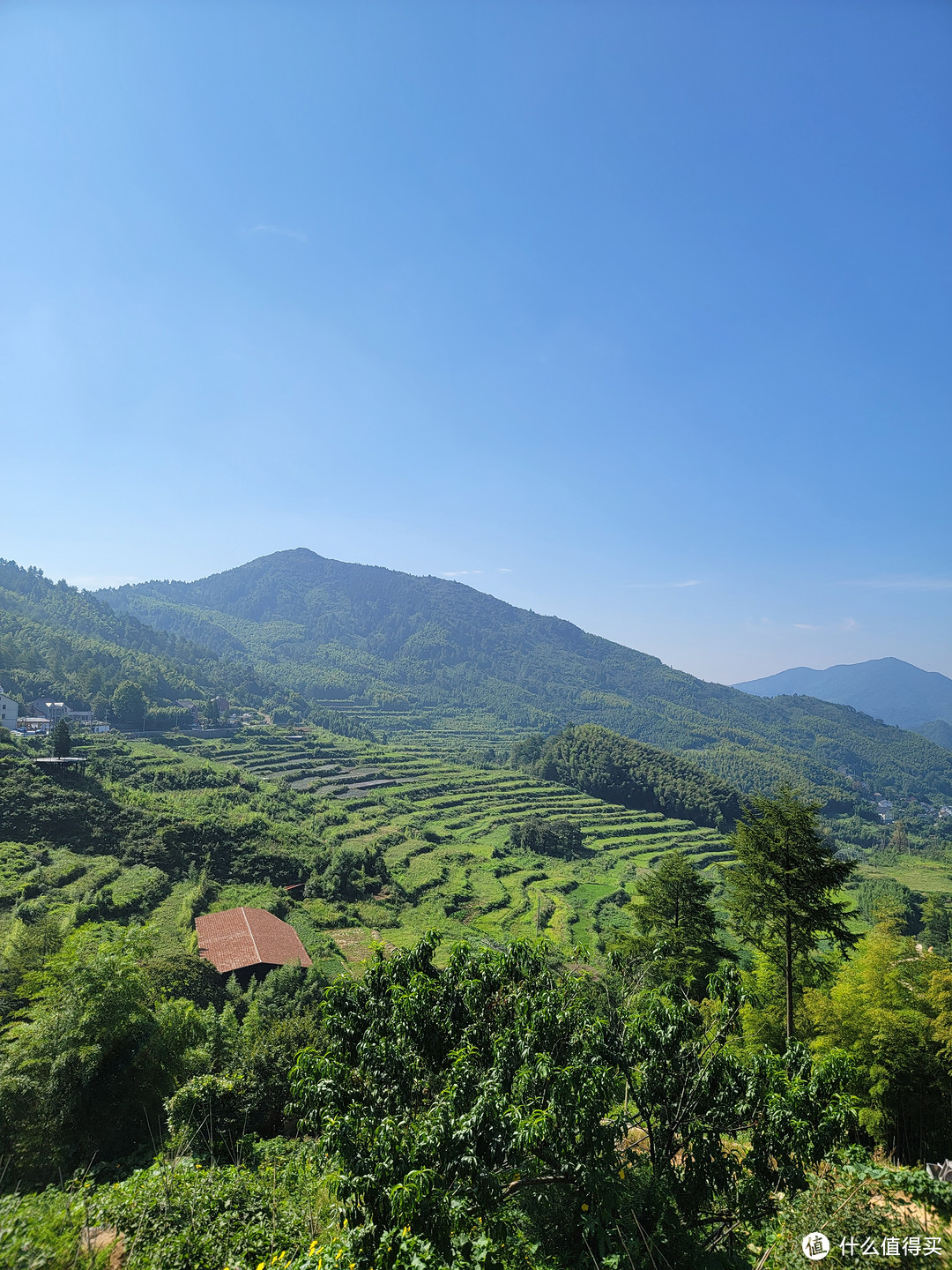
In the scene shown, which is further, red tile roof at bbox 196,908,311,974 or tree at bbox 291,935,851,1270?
red tile roof at bbox 196,908,311,974

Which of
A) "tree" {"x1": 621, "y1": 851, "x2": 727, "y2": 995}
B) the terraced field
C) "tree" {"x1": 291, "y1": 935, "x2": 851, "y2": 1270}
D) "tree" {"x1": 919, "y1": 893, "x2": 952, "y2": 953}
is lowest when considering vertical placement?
the terraced field

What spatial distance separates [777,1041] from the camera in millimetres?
15195

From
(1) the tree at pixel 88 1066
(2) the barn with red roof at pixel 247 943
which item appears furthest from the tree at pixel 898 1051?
(2) the barn with red roof at pixel 247 943

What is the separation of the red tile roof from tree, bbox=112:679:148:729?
61699 millimetres

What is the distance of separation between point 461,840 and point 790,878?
4803cm

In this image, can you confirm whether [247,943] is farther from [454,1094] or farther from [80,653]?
[80,653]

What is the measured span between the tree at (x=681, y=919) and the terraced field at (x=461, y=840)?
497cm

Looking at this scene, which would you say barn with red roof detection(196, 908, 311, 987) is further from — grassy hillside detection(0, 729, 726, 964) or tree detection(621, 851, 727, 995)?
tree detection(621, 851, 727, 995)

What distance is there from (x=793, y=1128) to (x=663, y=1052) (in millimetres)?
1418

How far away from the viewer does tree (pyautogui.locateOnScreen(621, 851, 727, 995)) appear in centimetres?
1914

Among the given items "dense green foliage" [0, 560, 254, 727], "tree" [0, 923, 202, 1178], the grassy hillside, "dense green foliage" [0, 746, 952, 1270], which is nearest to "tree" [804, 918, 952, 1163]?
"dense green foliage" [0, 746, 952, 1270]

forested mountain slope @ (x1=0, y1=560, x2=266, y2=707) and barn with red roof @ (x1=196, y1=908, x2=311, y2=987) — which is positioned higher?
forested mountain slope @ (x1=0, y1=560, x2=266, y2=707)

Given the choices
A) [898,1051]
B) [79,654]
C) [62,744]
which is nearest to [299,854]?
[62,744]

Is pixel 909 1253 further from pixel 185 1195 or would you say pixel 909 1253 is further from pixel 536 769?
pixel 536 769
